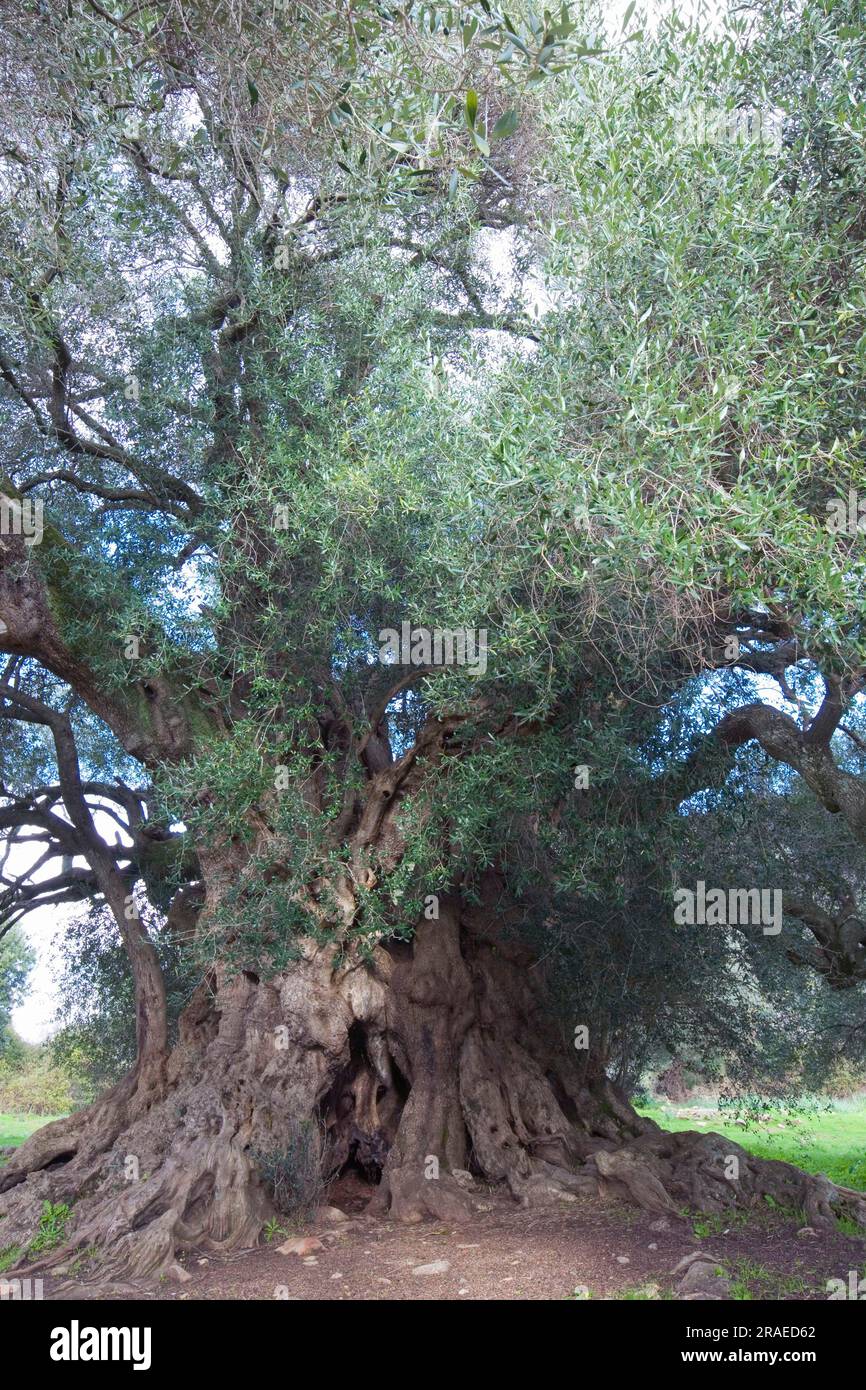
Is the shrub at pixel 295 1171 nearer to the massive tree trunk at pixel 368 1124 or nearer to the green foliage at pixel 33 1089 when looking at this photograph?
the massive tree trunk at pixel 368 1124

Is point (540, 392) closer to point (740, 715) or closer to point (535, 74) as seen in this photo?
point (535, 74)

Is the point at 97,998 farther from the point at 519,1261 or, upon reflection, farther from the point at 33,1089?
the point at 33,1089

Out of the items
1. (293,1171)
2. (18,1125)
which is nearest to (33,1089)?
(18,1125)

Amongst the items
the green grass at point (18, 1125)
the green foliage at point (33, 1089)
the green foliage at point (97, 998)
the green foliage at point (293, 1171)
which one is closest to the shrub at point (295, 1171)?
the green foliage at point (293, 1171)

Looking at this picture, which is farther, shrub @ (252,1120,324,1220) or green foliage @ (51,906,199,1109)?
green foliage @ (51,906,199,1109)

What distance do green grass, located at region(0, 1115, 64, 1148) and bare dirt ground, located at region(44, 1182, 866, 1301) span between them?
45.1 ft

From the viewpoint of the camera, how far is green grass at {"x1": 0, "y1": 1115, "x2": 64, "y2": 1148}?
21.3 meters

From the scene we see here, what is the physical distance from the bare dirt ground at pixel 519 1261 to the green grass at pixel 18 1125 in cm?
1374

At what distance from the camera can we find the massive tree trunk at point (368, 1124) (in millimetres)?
8875

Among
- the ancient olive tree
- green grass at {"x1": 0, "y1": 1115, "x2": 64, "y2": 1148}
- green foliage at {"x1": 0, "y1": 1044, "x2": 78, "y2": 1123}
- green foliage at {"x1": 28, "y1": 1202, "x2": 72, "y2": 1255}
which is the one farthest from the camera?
green foliage at {"x1": 0, "y1": 1044, "x2": 78, "y2": 1123}

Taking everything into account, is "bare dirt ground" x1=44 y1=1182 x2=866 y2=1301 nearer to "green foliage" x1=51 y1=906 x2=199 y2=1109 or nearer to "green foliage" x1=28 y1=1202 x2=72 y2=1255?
"green foliage" x1=28 y1=1202 x2=72 y2=1255

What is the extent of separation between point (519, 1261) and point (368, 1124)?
8.74 feet

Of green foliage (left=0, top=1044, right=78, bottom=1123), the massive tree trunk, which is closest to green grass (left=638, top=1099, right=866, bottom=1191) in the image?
the massive tree trunk

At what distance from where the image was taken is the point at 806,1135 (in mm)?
12664
